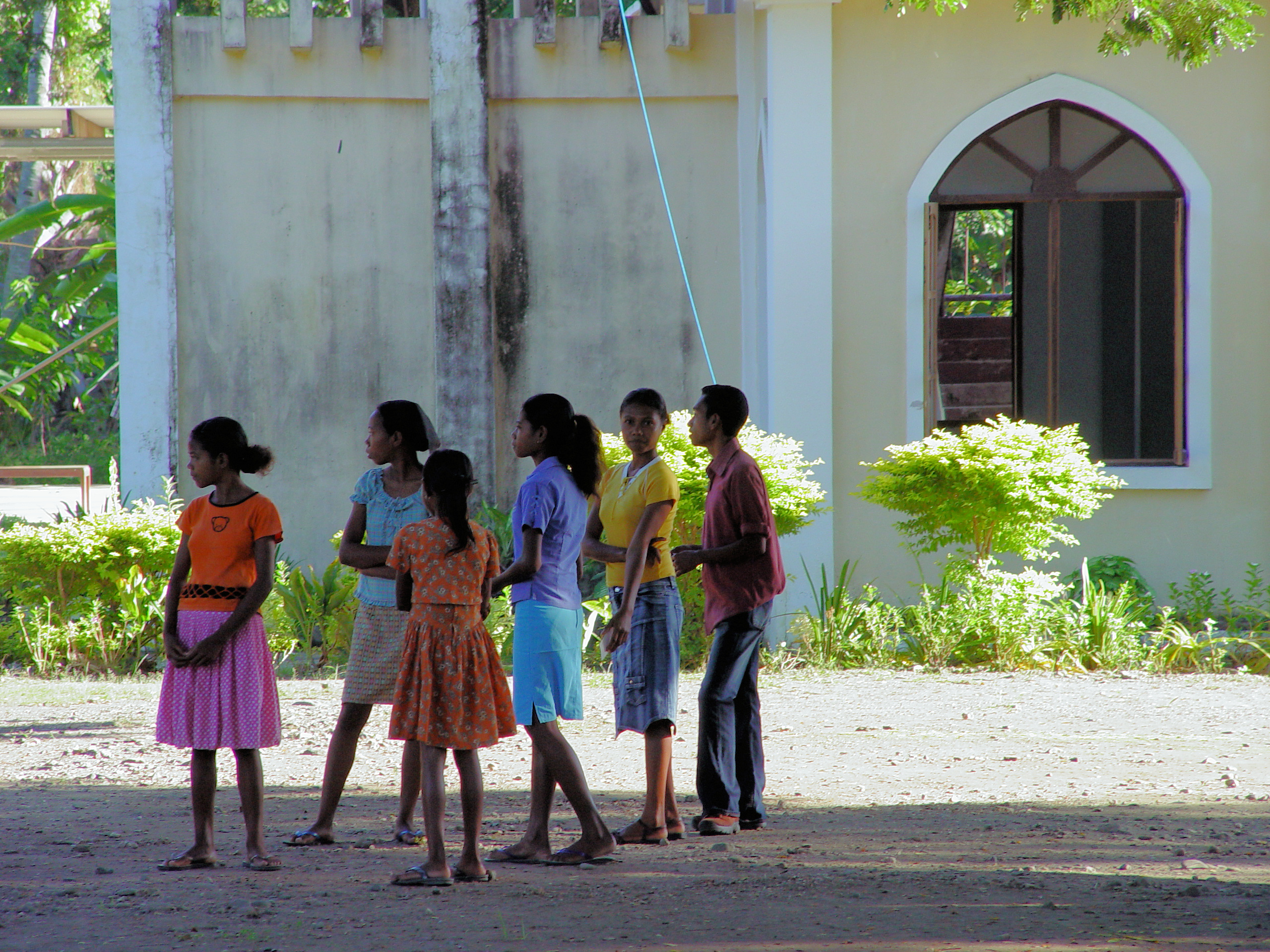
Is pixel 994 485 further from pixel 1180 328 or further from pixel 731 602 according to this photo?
pixel 731 602

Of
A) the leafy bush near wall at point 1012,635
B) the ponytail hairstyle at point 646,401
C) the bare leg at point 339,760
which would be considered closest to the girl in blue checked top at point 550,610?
the ponytail hairstyle at point 646,401

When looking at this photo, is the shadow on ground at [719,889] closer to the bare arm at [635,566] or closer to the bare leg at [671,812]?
the bare leg at [671,812]

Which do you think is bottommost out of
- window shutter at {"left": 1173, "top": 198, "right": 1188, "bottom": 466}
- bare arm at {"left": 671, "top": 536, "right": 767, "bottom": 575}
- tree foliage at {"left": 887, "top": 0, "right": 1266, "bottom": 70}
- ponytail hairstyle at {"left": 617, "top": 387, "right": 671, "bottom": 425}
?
bare arm at {"left": 671, "top": 536, "right": 767, "bottom": 575}

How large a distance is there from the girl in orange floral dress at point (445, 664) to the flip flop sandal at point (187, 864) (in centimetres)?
66

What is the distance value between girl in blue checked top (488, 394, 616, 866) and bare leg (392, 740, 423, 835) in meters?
0.41

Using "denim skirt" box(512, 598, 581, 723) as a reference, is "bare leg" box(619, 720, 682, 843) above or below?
below

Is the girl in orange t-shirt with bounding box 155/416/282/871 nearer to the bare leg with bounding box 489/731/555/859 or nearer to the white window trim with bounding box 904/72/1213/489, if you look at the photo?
the bare leg with bounding box 489/731/555/859

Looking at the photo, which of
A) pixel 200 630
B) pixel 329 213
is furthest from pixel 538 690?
pixel 329 213

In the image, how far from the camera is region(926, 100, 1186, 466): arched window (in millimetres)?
8766

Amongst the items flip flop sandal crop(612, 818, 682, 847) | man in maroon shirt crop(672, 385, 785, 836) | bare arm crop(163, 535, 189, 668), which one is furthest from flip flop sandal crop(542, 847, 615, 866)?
bare arm crop(163, 535, 189, 668)

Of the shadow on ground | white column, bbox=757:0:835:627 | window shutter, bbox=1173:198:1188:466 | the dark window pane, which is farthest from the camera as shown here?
the dark window pane

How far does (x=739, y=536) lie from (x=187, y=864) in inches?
82.6

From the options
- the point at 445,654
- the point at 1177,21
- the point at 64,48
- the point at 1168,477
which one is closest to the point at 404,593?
the point at 445,654

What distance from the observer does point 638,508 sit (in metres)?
4.32
